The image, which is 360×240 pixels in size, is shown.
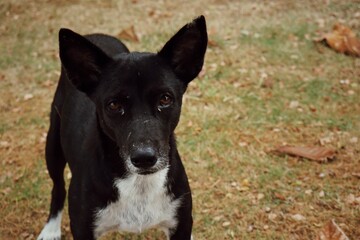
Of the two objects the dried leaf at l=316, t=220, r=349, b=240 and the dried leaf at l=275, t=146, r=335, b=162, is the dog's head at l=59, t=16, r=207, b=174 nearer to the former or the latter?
the dried leaf at l=316, t=220, r=349, b=240

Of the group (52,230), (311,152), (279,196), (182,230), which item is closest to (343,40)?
(311,152)

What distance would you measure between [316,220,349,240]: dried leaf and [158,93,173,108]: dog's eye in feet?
6.63

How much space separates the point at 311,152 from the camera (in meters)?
5.54

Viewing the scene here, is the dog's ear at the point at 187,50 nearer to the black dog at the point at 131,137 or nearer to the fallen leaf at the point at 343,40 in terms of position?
the black dog at the point at 131,137

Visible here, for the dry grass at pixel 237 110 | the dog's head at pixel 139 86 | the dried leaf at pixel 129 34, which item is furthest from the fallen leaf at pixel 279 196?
the dried leaf at pixel 129 34

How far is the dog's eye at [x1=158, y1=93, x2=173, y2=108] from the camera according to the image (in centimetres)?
309

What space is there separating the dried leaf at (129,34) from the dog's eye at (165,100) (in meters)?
5.76

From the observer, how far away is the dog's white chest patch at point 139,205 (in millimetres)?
3322

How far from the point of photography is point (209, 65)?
25.4 feet

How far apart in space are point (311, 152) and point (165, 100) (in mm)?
2966

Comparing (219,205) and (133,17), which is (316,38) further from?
(219,205)

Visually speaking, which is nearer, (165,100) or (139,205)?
(165,100)

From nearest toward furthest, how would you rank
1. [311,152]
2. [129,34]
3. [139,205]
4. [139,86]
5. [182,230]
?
[139,86] < [139,205] < [182,230] < [311,152] < [129,34]

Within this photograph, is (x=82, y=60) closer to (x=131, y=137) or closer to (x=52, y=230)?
(x=131, y=137)
